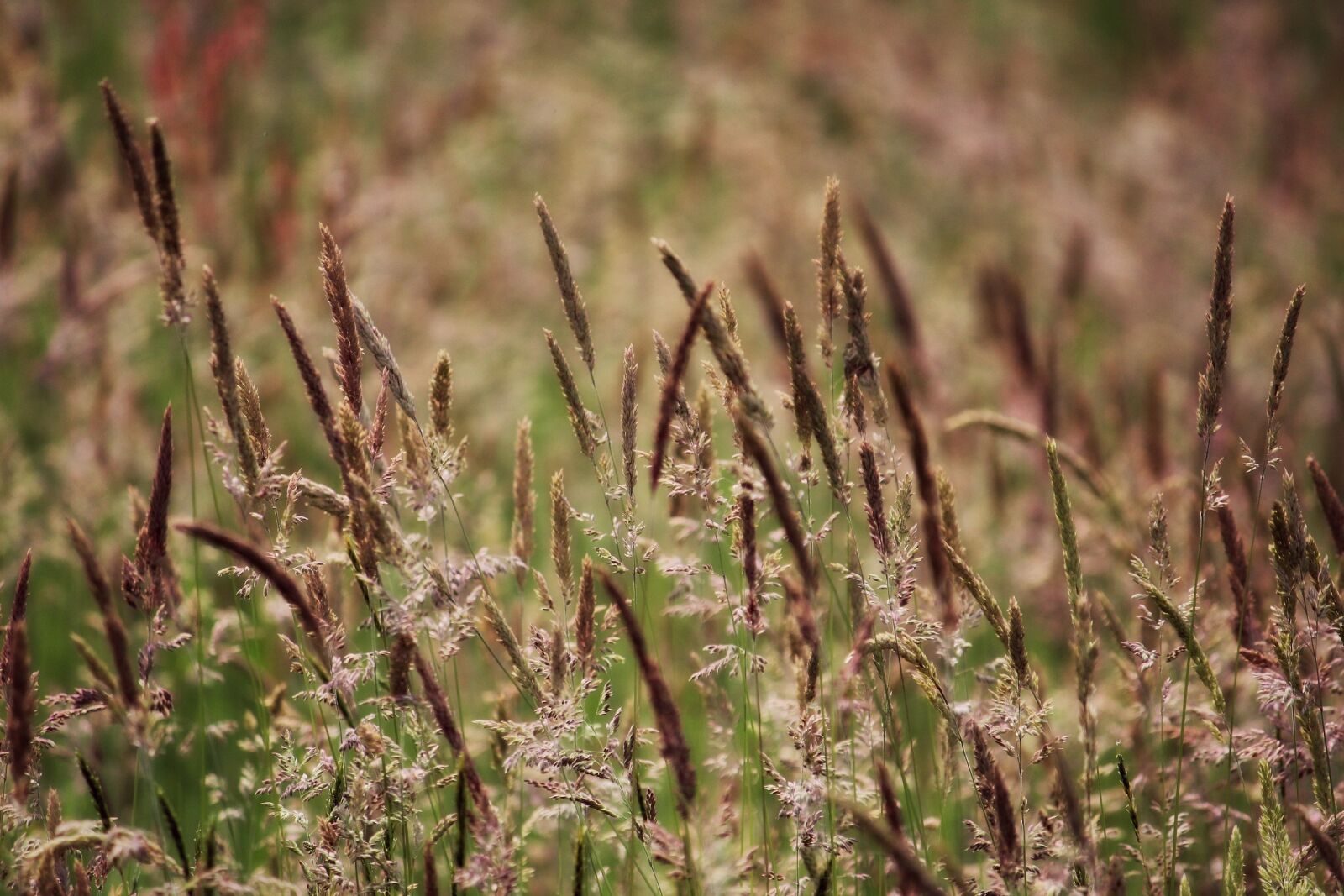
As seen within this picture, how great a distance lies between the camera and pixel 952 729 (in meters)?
1.10

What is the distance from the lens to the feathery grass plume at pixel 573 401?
43.3 inches

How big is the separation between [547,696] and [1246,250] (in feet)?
17.6

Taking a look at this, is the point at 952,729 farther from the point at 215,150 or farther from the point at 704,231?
the point at 704,231

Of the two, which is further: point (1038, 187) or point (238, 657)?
point (1038, 187)

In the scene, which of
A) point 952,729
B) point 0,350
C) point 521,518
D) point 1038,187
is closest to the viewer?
point 952,729

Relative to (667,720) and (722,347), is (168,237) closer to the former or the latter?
(722,347)

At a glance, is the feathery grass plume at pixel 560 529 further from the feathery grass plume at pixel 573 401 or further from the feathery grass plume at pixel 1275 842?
the feathery grass plume at pixel 1275 842

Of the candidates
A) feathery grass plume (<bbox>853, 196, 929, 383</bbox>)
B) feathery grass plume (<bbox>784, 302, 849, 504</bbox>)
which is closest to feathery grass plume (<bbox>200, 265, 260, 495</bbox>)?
feathery grass plume (<bbox>784, 302, 849, 504</bbox>)

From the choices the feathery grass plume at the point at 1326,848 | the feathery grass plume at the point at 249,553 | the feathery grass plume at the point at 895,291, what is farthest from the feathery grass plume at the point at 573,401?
the feathery grass plume at the point at 895,291

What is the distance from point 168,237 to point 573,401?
1.80ft

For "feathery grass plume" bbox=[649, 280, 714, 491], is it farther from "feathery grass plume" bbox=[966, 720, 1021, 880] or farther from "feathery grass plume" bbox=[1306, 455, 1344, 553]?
"feathery grass plume" bbox=[1306, 455, 1344, 553]

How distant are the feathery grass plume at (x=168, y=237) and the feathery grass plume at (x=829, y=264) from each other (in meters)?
0.79

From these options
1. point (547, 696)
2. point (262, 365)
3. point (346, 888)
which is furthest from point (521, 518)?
point (262, 365)

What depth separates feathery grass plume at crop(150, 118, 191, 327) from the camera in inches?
44.7
